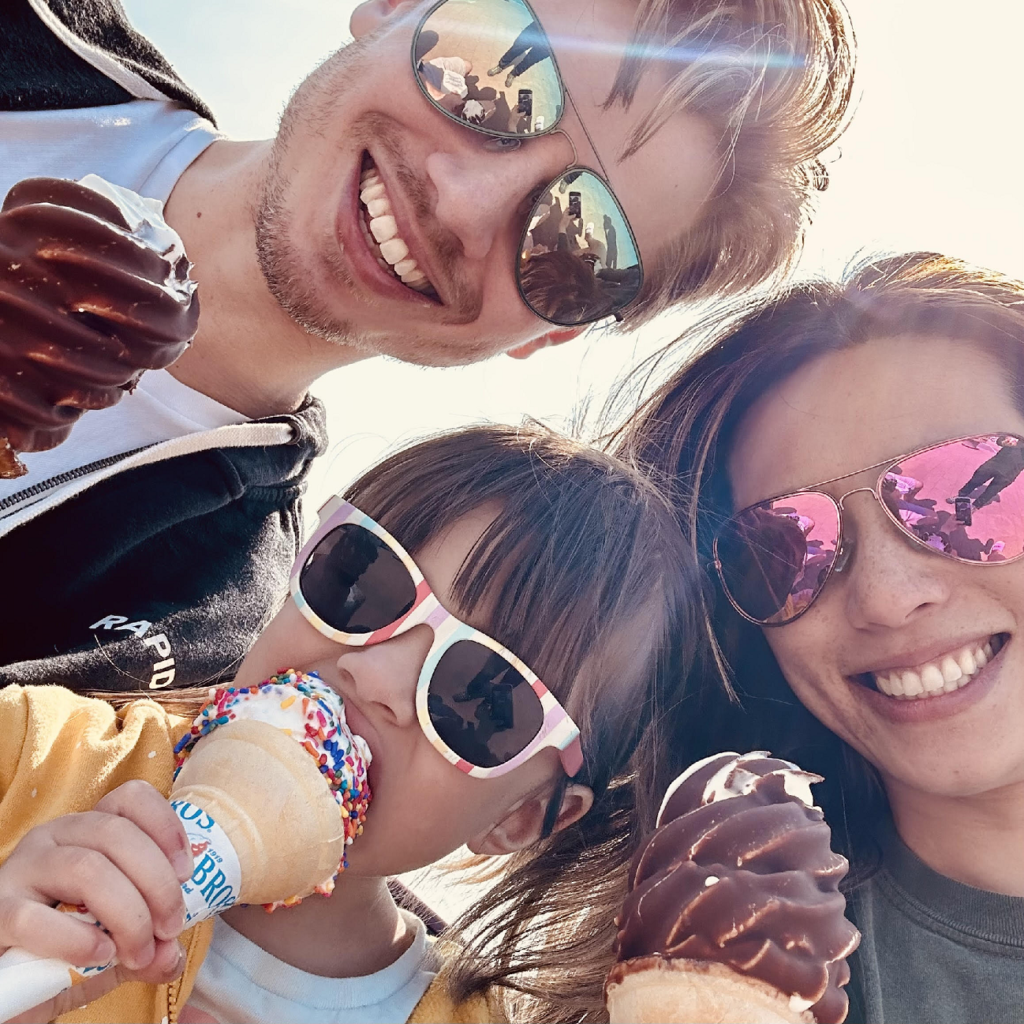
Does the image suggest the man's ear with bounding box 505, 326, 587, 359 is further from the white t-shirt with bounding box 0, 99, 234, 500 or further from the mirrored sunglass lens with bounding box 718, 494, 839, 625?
the mirrored sunglass lens with bounding box 718, 494, 839, 625

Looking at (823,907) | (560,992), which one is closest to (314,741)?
(823,907)

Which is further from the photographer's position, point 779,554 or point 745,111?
point 745,111

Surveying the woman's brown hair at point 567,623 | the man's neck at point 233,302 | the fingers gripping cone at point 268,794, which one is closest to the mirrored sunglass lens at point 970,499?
the woman's brown hair at point 567,623

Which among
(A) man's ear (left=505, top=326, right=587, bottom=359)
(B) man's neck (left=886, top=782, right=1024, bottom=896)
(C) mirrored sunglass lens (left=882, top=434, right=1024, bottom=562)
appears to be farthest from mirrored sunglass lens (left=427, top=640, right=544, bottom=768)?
(A) man's ear (left=505, top=326, right=587, bottom=359)

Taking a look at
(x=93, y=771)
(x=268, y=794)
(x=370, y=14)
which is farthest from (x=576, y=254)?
(x=93, y=771)

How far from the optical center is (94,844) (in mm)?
1451

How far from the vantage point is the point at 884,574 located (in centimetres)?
226

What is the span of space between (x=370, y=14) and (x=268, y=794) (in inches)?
113

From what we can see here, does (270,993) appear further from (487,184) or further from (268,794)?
(487,184)

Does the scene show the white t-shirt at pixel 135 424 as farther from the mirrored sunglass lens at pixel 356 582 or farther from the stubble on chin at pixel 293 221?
the mirrored sunglass lens at pixel 356 582

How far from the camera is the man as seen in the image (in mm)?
2828

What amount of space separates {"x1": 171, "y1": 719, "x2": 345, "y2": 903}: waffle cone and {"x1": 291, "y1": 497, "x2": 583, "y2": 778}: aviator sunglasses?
1.09 ft

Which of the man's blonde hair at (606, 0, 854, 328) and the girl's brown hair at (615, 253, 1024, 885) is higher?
the man's blonde hair at (606, 0, 854, 328)

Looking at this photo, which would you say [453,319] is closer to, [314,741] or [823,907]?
[314,741]
